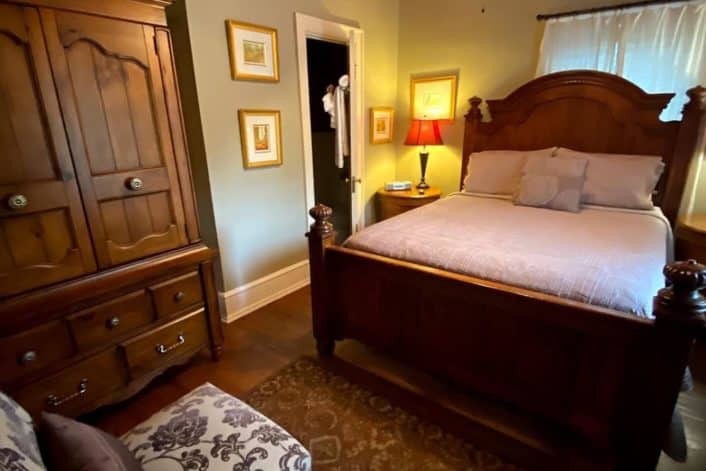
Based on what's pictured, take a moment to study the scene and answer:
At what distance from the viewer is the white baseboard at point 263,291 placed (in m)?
2.76

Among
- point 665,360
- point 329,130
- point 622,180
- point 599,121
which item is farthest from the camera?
point 329,130

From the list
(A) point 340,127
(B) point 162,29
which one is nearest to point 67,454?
(B) point 162,29

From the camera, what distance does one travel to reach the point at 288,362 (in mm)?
2260

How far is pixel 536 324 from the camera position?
1.53 meters

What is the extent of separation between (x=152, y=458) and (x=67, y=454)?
12.3 inches

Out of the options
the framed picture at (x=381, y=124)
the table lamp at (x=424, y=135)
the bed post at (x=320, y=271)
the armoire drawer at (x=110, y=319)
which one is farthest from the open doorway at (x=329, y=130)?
the armoire drawer at (x=110, y=319)

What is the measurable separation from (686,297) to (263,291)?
2519 mm

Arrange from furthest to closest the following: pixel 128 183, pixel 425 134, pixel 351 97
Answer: pixel 425 134 → pixel 351 97 → pixel 128 183

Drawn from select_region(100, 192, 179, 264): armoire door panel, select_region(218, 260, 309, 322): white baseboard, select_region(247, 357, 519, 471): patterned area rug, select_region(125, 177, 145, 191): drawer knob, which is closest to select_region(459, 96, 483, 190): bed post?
select_region(218, 260, 309, 322): white baseboard

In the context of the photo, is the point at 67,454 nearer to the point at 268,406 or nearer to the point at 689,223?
the point at 268,406

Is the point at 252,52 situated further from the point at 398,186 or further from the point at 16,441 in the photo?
the point at 16,441

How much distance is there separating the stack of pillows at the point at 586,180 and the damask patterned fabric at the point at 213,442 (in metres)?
2.33

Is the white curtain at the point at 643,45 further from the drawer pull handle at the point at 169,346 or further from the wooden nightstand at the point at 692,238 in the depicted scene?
the drawer pull handle at the point at 169,346

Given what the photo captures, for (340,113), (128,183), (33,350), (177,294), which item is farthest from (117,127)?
(340,113)
